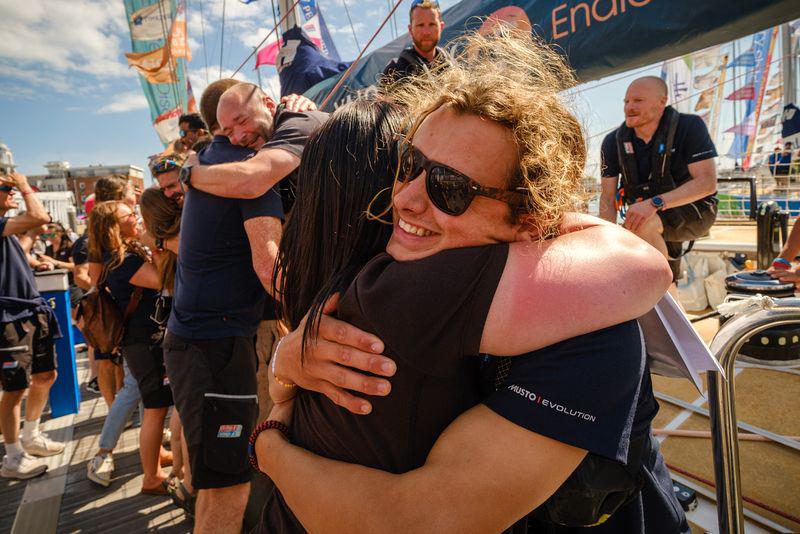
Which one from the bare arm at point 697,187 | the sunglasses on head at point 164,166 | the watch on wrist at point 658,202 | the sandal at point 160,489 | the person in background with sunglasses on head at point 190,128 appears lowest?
the sandal at point 160,489

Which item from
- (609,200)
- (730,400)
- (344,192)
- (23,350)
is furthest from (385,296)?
(23,350)

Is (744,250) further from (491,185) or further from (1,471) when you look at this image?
(1,471)

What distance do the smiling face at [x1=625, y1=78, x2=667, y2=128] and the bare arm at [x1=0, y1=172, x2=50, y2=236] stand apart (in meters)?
4.99

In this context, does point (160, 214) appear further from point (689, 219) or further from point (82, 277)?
point (689, 219)

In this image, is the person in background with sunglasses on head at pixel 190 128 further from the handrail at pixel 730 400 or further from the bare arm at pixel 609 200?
the handrail at pixel 730 400

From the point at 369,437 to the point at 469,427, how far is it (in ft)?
0.69

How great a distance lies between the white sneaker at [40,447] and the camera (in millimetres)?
3957

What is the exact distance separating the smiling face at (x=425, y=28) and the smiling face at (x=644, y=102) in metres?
1.48

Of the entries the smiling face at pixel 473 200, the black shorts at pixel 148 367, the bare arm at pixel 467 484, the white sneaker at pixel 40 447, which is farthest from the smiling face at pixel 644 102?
the white sneaker at pixel 40 447

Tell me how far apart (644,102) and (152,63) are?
10.9 m

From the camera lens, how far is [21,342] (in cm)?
379

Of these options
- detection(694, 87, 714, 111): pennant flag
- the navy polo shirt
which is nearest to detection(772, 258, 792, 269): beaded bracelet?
the navy polo shirt

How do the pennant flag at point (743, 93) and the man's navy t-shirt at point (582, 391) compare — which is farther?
the pennant flag at point (743, 93)

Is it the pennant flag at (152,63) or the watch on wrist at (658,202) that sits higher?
the pennant flag at (152,63)
